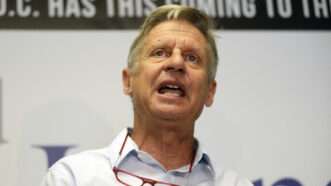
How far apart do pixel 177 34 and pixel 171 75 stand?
0.39 feet

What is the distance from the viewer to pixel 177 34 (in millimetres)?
1169

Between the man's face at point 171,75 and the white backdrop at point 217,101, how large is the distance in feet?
1.13

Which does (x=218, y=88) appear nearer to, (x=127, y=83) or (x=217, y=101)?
(x=217, y=101)

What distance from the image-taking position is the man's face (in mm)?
1108

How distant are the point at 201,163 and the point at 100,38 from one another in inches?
23.2

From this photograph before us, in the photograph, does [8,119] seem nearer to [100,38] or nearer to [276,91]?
[100,38]

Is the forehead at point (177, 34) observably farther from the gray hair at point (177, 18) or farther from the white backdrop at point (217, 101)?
the white backdrop at point (217, 101)

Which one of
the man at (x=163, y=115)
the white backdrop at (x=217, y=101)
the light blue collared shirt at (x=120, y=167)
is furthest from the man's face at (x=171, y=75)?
the white backdrop at (x=217, y=101)

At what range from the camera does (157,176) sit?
1111mm

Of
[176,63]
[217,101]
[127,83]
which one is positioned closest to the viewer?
[176,63]

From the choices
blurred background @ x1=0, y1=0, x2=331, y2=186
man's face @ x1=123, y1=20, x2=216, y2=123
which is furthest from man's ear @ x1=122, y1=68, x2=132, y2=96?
blurred background @ x1=0, y1=0, x2=331, y2=186

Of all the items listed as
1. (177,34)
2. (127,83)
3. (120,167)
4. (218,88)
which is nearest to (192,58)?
(177,34)

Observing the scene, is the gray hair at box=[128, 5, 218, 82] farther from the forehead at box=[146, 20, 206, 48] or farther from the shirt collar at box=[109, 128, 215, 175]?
the shirt collar at box=[109, 128, 215, 175]

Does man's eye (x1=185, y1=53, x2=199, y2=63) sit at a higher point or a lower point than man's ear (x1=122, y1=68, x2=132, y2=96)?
higher
